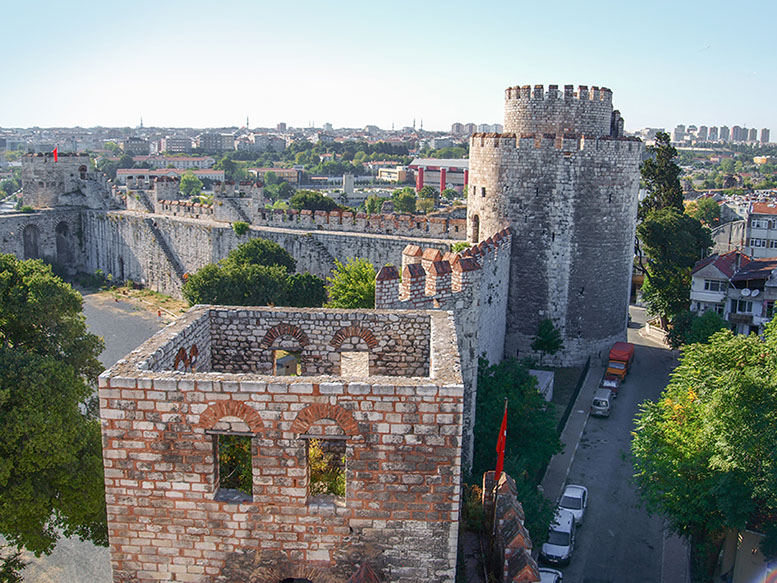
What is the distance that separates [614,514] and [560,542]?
7.42 feet

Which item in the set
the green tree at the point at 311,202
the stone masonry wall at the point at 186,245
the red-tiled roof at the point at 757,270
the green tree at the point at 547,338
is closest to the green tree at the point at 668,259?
the red-tiled roof at the point at 757,270

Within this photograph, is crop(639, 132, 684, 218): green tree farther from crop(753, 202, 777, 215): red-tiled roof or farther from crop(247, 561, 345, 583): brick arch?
crop(247, 561, 345, 583): brick arch

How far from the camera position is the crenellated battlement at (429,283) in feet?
38.4

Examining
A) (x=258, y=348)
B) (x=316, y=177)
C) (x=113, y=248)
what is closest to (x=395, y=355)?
(x=258, y=348)

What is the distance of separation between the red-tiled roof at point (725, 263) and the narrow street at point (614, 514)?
6384mm

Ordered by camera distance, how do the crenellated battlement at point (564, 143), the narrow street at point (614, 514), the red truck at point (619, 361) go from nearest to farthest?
1. the narrow street at point (614, 514)
2. the crenellated battlement at point (564, 143)
3. the red truck at point (619, 361)

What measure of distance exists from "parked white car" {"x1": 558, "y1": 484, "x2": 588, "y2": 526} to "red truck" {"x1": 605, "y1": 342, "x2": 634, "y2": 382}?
267 inches

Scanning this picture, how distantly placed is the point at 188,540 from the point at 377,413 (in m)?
1.57

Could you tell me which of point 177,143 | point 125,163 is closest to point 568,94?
point 125,163

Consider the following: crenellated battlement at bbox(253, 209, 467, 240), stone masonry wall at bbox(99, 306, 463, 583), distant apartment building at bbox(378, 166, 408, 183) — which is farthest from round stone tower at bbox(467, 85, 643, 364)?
distant apartment building at bbox(378, 166, 408, 183)

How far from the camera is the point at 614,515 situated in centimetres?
1470

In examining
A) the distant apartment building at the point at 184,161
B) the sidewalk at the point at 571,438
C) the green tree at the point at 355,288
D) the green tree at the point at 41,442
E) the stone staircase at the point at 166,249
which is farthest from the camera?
the distant apartment building at the point at 184,161

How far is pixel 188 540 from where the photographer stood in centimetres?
496

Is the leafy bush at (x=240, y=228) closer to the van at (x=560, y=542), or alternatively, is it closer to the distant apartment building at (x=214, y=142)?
the van at (x=560, y=542)
